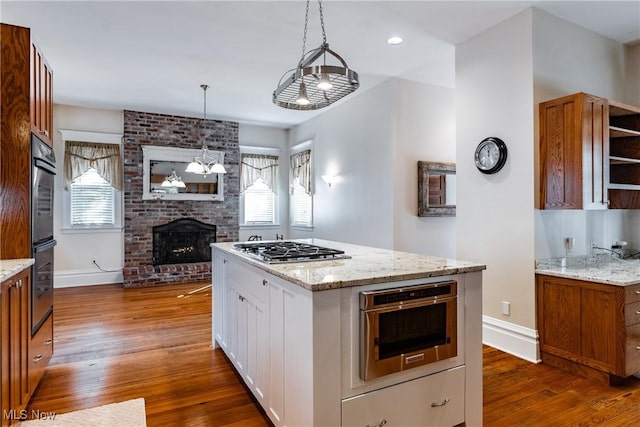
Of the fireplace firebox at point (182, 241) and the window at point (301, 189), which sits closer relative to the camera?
the fireplace firebox at point (182, 241)

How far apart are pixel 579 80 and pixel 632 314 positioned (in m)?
2.12

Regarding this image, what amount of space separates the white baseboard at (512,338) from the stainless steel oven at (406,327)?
5.21ft

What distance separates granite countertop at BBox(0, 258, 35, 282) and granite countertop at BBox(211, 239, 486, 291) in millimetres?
1235

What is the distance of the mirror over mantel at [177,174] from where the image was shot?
6477 millimetres

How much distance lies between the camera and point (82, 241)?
616 centimetres

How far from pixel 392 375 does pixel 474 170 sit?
2.46m

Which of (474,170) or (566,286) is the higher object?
(474,170)

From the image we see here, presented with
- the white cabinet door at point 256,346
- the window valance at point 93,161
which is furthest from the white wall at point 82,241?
the white cabinet door at point 256,346

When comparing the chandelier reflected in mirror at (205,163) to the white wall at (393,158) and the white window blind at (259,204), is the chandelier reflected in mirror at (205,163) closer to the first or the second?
the white window blind at (259,204)

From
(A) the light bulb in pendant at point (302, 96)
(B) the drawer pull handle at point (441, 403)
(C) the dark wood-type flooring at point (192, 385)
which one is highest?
(A) the light bulb in pendant at point (302, 96)

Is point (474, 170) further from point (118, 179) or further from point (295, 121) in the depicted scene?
point (118, 179)

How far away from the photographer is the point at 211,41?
149 inches

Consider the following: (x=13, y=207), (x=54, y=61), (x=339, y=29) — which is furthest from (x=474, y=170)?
(x=54, y=61)

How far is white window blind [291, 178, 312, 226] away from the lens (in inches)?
277
